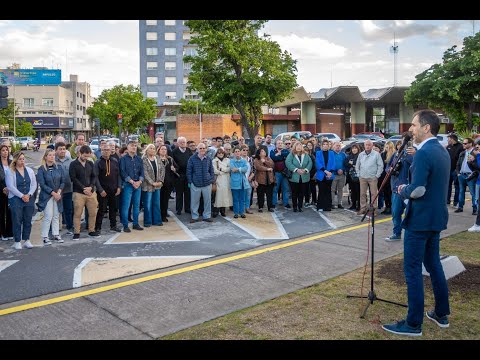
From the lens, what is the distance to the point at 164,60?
87.6 metres

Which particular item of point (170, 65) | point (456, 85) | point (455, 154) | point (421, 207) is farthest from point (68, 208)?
point (170, 65)

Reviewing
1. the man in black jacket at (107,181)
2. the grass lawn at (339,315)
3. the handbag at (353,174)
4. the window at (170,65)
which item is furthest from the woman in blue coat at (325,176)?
the window at (170,65)

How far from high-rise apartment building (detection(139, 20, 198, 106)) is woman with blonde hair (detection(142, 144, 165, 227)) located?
76.8 m

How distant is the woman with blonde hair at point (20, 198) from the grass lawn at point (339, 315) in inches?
198

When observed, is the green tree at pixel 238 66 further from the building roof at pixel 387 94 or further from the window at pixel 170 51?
the window at pixel 170 51

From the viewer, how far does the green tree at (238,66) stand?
2592cm

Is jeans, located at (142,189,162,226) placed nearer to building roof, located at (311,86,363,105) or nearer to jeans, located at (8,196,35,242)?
jeans, located at (8,196,35,242)

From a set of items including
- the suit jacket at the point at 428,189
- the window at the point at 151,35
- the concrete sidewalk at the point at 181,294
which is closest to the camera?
the suit jacket at the point at 428,189

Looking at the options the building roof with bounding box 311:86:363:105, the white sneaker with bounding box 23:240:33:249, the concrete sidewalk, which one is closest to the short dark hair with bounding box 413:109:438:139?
the concrete sidewalk
